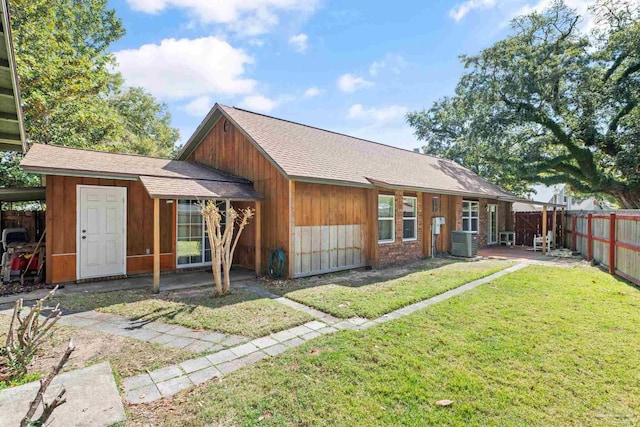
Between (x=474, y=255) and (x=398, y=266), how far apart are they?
433 cm

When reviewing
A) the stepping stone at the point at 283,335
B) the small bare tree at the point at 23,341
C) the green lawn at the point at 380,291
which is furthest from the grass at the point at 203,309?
the small bare tree at the point at 23,341

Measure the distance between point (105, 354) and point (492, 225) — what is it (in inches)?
718

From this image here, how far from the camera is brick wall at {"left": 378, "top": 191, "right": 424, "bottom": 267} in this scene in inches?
397

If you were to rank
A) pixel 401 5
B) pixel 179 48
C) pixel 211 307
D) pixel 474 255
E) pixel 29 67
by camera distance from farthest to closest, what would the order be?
1. pixel 179 48
2. pixel 474 255
3. pixel 29 67
4. pixel 401 5
5. pixel 211 307

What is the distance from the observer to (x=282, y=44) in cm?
1205

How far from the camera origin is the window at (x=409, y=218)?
1098cm

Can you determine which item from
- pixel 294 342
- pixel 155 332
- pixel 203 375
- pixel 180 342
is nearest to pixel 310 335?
pixel 294 342

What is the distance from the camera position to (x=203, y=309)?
5520 millimetres

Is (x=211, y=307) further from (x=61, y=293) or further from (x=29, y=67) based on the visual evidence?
(x=29, y=67)

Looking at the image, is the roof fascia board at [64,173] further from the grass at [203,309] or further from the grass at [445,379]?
the grass at [445,379]

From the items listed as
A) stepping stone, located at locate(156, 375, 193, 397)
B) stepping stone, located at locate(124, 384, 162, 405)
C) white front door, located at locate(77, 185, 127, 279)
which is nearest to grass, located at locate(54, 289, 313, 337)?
stepping stone, located at locate(156, 375, 193, 397)

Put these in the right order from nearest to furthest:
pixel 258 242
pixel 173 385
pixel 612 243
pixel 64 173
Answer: pixel 173 385, pixel 64 173, pixel 258 242, pixel 612 243

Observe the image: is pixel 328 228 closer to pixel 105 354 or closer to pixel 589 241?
pixel 105 354

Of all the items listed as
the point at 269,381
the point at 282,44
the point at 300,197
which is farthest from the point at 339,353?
the point at 282,44
